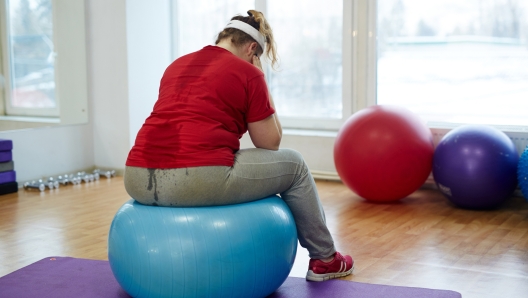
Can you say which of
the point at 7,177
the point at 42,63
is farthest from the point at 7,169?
the point at 42,63

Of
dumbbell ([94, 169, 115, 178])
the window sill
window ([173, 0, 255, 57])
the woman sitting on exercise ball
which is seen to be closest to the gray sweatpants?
the woman sitting on exercise ball

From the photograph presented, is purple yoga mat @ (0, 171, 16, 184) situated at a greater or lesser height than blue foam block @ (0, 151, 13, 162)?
lesser

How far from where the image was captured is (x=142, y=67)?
17.4 ft

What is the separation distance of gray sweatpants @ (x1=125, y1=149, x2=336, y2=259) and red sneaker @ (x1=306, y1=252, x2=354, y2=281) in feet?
0.38

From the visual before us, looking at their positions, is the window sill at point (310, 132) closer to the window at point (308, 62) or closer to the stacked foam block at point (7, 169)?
the window at point (308, 62)

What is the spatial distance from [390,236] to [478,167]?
78 cm

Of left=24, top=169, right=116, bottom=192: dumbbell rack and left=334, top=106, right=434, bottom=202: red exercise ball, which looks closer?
left=334, top=106, right=434, bottom=202: red exercise ball

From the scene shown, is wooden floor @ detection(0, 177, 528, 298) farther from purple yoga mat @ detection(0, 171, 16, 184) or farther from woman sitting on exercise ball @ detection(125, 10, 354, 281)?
woman sitting on exercise ball @ detection(125, 10, 354, 281)

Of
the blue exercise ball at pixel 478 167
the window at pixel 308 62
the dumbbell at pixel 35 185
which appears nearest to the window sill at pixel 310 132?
the window at pixel 308 62

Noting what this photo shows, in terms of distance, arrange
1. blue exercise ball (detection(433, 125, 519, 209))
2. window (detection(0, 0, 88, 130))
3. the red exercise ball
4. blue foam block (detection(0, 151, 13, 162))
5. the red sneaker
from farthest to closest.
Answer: window (detection(0, 0, 88, 130)), blue foam block (detection(0, 151, 13, 162)), the red exercise ball, blue exercise ball (detection(433, 125, 519, 209)), the red sneaker

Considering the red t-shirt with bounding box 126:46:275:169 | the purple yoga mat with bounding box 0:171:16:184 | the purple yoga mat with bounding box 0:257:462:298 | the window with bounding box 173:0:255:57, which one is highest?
the window with bounding box 173:0:255:57

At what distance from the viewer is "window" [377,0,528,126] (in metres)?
4.24

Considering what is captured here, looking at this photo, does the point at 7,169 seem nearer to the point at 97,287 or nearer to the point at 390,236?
the point at 97,287

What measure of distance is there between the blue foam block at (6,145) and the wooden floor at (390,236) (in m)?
0.33
